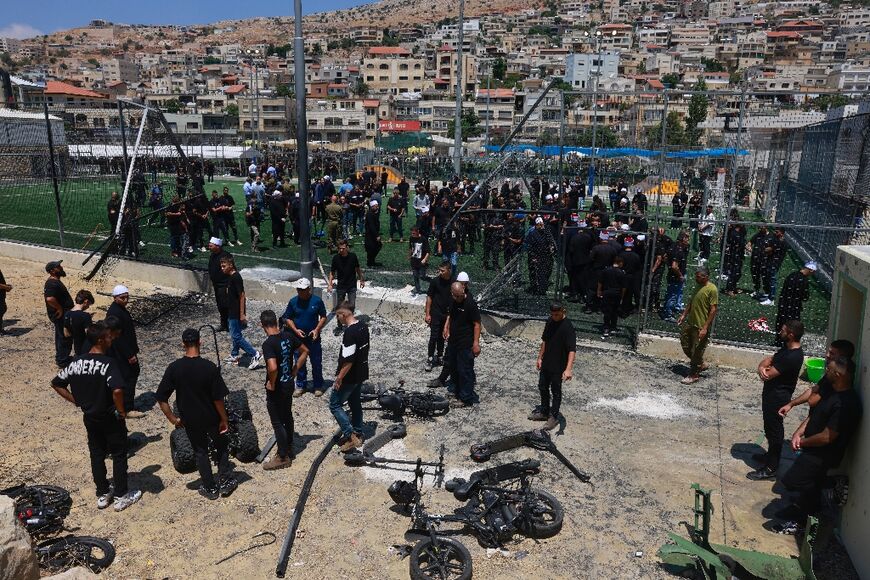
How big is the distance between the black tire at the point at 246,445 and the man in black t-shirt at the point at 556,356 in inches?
136

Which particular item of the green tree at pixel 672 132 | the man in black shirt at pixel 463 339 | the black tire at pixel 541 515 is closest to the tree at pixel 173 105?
the green tree at pixel 672 132

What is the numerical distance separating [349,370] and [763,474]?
460cm

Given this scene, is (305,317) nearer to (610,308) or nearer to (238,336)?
(238,336)

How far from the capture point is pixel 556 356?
7645 millimetres

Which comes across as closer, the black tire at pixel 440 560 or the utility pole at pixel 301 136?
the black tire at pixel 440 560

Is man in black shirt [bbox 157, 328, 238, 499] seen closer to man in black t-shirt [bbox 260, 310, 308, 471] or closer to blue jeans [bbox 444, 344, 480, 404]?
man in black t-shirt [bbox 260, 310, 308, 471]

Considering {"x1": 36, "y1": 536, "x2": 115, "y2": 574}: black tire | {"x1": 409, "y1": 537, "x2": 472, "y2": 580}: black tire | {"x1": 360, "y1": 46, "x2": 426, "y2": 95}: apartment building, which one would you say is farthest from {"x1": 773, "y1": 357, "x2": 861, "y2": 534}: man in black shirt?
{"x1": 360, "y1": 46, "x2": 426, "y2": 95}: apartment building

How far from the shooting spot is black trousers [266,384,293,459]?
6559mm

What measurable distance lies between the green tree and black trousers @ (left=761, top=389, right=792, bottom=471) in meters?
7.24

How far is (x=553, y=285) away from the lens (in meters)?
12.8

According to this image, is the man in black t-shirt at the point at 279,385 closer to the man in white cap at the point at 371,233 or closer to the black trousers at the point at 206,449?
the black trousers at the point at 206,449

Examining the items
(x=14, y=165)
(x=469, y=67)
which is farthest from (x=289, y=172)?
(x=469, y=67)

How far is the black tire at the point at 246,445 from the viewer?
6.84m

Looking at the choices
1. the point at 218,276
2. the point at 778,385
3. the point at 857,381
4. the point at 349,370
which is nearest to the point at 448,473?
the point at 349,370
